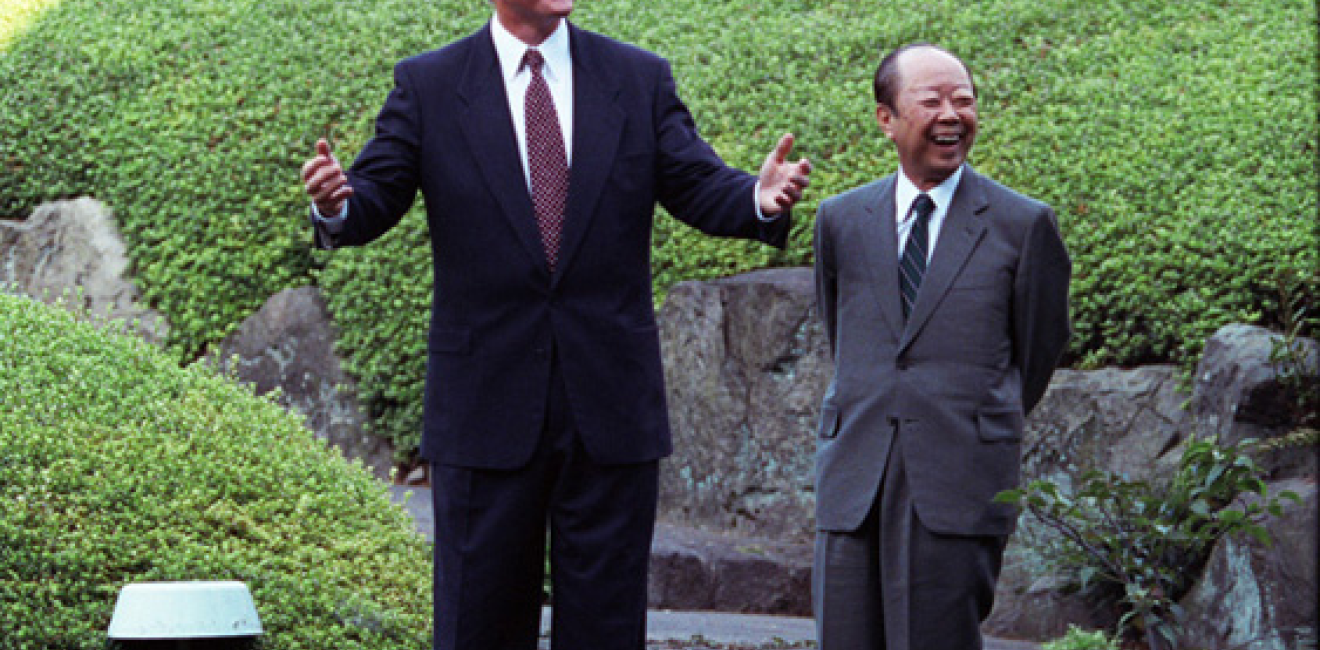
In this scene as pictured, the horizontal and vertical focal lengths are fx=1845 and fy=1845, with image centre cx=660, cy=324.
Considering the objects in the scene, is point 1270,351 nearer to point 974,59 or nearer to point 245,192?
point 974,59

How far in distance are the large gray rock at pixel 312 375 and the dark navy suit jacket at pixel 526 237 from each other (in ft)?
18.4

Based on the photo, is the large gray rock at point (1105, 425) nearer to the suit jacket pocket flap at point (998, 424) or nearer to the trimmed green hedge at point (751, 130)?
the trimmed green hedge at point (751, 130)

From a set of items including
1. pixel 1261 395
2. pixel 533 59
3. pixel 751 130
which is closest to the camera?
pixel 533 59

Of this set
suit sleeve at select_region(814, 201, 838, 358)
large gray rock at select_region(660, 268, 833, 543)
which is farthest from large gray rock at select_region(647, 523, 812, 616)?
suit sleeve at select_region(814, 201, 838, 358)

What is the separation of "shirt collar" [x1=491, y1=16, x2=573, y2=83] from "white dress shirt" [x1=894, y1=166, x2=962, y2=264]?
810 millimetres

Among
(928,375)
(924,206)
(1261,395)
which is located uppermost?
(924,206)

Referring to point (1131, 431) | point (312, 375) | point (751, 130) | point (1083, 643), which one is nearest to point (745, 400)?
point (1131, 431)

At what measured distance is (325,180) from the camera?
357 cm

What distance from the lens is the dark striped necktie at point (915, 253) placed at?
13.3 ft

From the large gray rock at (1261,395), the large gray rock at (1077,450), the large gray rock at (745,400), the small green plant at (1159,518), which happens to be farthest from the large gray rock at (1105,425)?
the small green plant at (1159,518)

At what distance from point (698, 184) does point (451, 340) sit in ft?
2.02

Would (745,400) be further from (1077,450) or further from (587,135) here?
(587,135)

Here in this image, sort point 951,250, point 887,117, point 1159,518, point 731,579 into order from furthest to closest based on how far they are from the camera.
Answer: point 731,579
point 1159,518
point 887,117
point 951,250

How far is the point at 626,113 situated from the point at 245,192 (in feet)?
21.3
